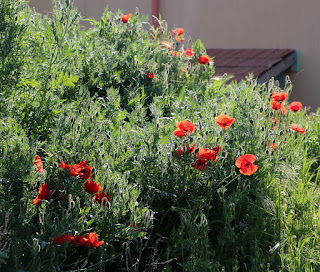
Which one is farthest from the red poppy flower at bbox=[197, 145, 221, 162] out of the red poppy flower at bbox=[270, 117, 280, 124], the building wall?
the building wall

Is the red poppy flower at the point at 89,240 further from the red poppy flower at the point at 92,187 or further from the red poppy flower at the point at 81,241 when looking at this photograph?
the red poppy flower at the point at 92,187

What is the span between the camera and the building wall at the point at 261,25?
6.97 meters

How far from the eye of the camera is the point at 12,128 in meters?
2.48

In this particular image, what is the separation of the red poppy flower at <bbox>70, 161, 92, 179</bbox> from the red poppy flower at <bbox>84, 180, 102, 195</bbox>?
0.12 ft

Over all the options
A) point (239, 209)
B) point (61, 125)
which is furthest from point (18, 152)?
point (239, 209)

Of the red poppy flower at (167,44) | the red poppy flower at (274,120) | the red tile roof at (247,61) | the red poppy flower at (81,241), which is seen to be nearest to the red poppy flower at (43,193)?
the red poppy flower at (81,241)

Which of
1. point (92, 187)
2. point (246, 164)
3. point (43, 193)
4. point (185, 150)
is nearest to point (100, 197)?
point (92, 187)

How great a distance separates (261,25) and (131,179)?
539cm

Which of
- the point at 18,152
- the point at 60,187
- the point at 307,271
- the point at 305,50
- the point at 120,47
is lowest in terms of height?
the point at 307,271

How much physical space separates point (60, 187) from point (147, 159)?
51cm

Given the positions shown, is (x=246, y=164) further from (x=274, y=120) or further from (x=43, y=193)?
(x=43, y=193)

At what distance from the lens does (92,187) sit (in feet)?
7.26

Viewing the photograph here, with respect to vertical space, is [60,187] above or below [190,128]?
below

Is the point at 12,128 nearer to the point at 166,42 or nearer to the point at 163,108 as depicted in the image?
the point at 163,108
